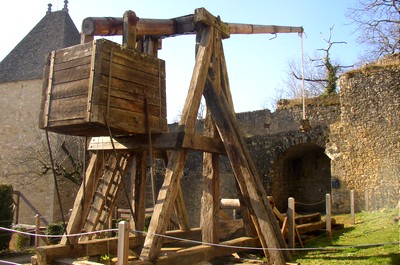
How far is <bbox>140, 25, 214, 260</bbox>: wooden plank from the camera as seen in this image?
531 cm

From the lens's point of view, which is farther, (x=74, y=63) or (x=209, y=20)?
(x=209, y=20)

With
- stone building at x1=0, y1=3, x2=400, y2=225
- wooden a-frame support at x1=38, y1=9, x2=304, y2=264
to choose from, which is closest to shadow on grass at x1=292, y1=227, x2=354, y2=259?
wooden a-frame support at x1=38, y1=9, x2=304, y2=264

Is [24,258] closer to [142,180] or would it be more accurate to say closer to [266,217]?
[142,180]

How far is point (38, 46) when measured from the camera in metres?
24.8

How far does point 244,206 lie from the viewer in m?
7.11

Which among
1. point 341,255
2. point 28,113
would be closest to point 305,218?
point 341,255

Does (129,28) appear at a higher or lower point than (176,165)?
higher

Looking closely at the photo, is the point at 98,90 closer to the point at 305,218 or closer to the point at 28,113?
the point at 305,218

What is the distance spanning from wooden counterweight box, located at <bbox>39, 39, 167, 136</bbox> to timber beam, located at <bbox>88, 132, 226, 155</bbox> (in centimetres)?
33

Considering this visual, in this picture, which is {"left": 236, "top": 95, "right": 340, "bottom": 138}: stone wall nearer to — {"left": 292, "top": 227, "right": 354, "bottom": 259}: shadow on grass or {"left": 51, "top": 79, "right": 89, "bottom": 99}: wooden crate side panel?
{"left": 292, "top": 227, "right": 354, "bottom": 259}: shadow on grass

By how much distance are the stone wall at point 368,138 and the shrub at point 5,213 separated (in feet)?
35.0

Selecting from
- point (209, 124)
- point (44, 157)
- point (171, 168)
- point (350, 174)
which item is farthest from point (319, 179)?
point (171, 168)

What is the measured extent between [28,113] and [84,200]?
18889mm

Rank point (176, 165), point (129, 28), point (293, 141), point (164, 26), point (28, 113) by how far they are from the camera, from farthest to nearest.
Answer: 1. point (28, 113)
2. point (293, 141)
3. point (164, 26)
4. point (176, 165)
5. point (129, 28)
